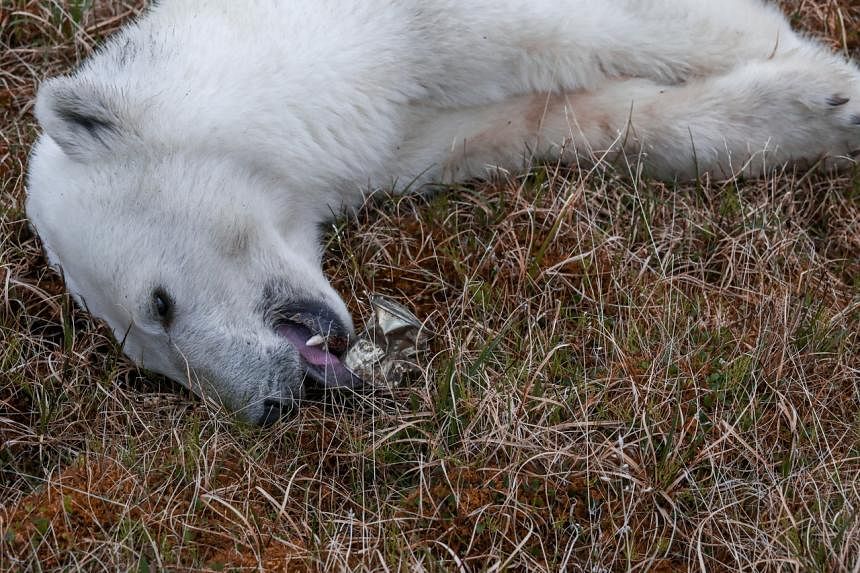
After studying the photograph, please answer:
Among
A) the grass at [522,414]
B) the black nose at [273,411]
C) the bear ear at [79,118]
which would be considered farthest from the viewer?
the bear ear at [79,118]

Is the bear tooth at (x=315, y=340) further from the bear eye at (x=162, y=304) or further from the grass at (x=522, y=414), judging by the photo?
the bear eye at (x=162, y=304)

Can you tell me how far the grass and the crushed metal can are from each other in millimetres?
81

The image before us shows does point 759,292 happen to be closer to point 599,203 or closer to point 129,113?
point 599,203

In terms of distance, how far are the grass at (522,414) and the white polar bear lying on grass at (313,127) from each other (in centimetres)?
19

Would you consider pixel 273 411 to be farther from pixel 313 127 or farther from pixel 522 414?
pixel 313 127

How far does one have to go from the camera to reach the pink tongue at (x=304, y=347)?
11.3 ft

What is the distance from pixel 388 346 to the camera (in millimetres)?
3605

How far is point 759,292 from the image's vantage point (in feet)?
12.1

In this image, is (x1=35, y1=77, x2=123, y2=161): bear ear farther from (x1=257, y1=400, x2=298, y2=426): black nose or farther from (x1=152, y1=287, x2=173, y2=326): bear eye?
(x1=257, y1=400, x2=298, y2=426): black nose

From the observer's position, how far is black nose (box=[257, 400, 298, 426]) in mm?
3361

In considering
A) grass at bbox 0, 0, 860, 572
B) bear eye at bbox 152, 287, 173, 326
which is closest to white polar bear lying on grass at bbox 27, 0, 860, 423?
bear eye at bbox 152, 287, 173, 326

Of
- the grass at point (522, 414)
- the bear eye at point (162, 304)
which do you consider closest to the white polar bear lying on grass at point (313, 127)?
the bear eye at point (162, 304)

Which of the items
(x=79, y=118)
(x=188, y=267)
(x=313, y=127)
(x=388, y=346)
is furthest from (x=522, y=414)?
(x=79, y=118)

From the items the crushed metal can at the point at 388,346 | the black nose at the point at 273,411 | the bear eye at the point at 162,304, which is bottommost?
the black nose at the point at 273,411
